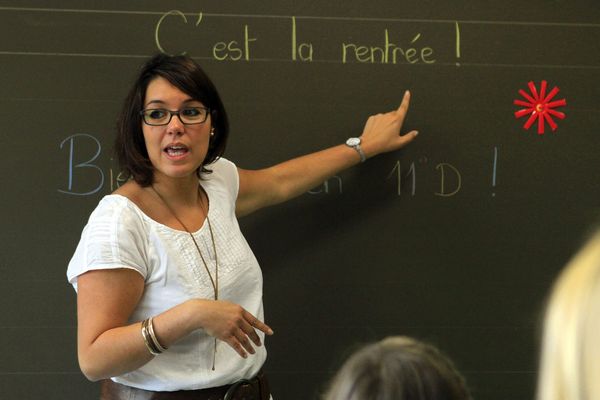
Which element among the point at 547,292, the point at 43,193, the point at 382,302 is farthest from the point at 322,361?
the point at 43,193

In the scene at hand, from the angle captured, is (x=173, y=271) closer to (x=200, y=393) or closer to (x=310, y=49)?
(x=200, y=393)

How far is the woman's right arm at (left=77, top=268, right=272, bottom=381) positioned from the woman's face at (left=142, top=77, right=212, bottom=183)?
0.26m

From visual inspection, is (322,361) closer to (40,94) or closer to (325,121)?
(325,121)

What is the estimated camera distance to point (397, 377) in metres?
1.02

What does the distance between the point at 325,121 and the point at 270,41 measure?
9.8 inches

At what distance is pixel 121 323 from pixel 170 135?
403mm

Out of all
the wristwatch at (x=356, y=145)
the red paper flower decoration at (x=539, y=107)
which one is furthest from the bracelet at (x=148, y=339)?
the red paper flower decoration at (x=539, y=107)

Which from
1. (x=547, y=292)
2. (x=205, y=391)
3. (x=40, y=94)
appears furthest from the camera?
(x=547, y=292)

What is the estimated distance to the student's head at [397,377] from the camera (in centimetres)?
101

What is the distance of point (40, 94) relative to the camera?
211 centimetres

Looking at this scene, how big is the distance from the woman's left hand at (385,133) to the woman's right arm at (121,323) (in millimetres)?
679

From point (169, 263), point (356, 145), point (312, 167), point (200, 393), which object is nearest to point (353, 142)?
point (356, 145)

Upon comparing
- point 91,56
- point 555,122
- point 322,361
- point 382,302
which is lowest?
point 322,361

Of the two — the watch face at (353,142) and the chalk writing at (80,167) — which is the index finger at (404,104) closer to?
the watch face at (353,142)
